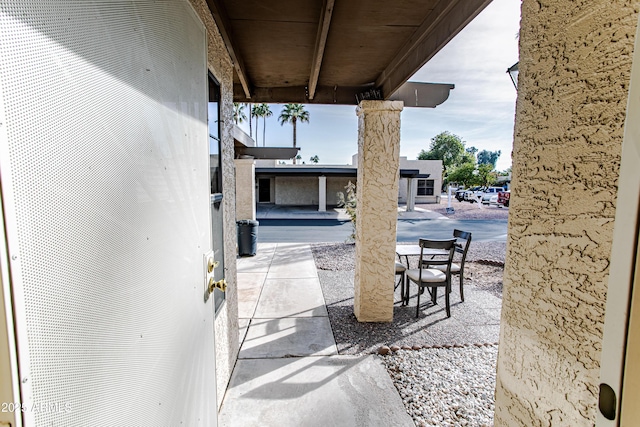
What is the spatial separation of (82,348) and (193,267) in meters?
0.77

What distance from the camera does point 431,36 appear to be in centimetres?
263

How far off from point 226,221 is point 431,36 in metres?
2.51

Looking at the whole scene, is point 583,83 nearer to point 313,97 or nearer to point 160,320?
point 160,320

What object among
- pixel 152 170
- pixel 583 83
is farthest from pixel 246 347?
pixel 583 83

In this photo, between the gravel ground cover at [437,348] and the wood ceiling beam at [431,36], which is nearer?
the wood ceiling beam at [431,36]

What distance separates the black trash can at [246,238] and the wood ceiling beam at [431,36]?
5536 millimetres

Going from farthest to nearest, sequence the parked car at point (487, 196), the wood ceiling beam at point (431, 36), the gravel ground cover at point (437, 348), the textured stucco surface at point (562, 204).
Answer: the parked car at point (487, 196), the gravel ground cover at point (437, 348), the wood ceiling beam at point (431, 36), the textured stucco surface at point (562, 204)

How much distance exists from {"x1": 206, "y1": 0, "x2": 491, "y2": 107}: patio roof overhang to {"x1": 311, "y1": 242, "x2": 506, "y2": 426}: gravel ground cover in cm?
308

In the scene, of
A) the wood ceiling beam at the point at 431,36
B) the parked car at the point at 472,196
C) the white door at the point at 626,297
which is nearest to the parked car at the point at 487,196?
the parked car at the point at 472,196

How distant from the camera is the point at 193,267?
1.57m

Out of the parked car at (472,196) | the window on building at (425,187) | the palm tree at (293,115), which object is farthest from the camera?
the palm tree at (293,115)

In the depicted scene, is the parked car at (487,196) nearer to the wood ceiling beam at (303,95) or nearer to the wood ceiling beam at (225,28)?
the wood ceiling beam at (303,95)

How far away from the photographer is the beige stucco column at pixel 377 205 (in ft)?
12.9

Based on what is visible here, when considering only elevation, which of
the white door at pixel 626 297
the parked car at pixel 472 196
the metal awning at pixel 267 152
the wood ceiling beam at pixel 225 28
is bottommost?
the parked car at pixel 472 196
